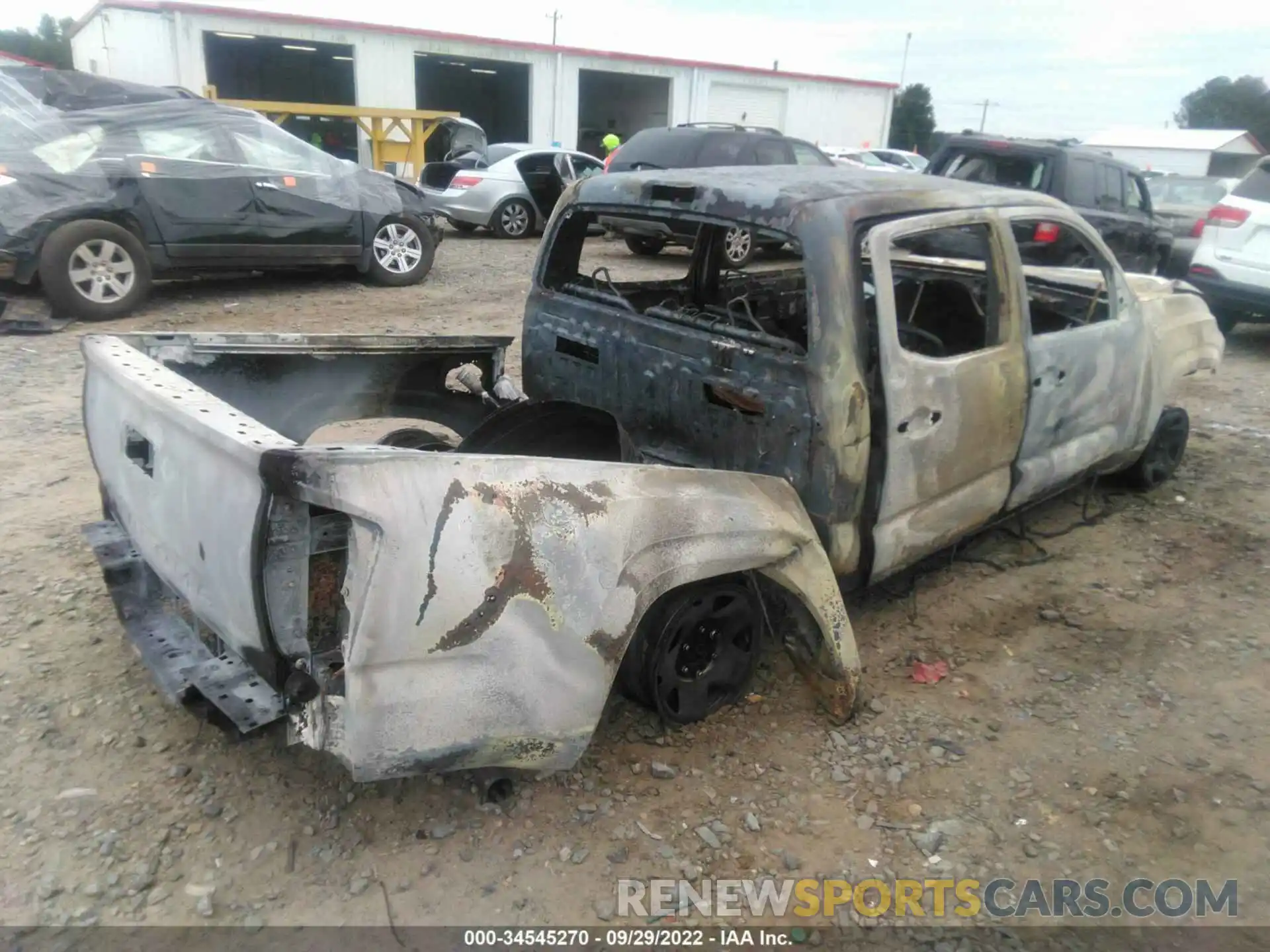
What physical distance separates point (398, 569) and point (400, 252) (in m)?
8.33

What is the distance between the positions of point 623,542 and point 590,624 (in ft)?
0.72

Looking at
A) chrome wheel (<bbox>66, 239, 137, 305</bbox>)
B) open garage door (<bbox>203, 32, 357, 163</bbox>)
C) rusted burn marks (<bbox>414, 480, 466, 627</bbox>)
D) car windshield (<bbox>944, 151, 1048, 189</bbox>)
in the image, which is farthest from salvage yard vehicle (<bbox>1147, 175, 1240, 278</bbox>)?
open garage door (<bbox>203, 32, 357, 163</bbox>)

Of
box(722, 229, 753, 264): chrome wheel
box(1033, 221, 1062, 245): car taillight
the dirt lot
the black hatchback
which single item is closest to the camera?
the dirt lot

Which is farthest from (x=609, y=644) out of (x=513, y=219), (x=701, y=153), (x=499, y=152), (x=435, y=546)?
(x=499, y=152)

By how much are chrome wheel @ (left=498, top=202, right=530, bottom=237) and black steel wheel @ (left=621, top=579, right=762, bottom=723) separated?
37.8 ft

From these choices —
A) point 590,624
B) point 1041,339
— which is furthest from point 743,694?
point 1041,339

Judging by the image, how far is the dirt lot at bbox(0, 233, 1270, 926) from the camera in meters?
2.31

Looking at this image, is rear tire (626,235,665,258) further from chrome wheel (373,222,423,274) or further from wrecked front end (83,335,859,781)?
wrecked front end (83,335,859,781)

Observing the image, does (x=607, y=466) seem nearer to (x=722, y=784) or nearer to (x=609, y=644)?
(x=609, y=644)

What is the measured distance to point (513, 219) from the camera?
13547mm

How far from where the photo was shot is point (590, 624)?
2.25m

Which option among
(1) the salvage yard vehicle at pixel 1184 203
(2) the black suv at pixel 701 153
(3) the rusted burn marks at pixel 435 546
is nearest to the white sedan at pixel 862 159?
(1) the salvage yard vehicle at pixel 1184 203

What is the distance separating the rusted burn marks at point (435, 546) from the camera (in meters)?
2.00

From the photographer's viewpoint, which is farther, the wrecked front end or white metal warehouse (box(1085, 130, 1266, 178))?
white metal warehouse (box(1085, 130, 1266, 178))
